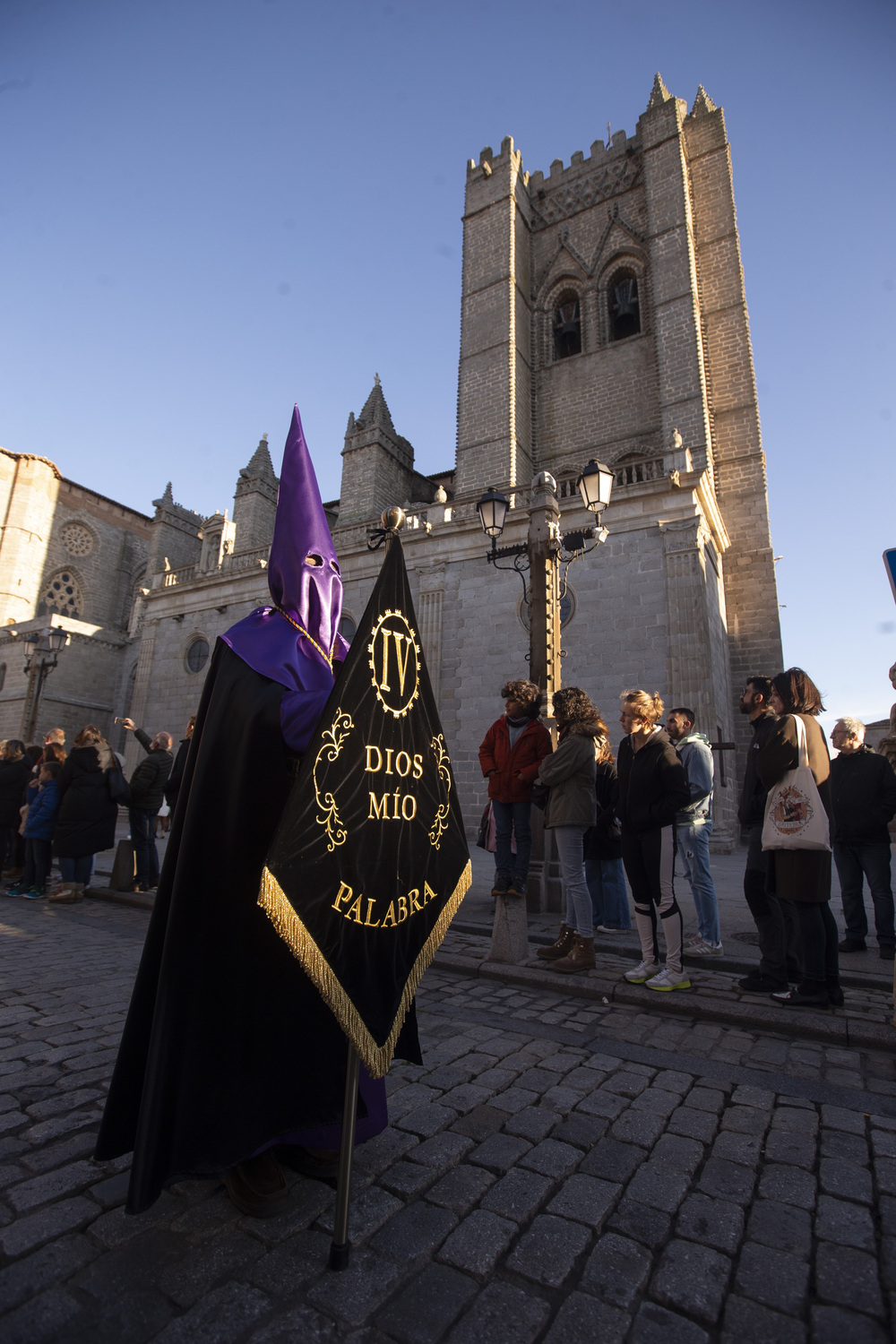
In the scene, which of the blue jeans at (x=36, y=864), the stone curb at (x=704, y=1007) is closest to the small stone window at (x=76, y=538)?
the blue jeans at (x=36, y=864)

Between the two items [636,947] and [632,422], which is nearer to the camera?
[636,947]

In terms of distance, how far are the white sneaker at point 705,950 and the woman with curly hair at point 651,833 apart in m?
0.67

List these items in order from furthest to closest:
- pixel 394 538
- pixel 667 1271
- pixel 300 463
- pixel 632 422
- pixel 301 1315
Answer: pixel 632 422, pixel 300 463, pixel 394 538, pixel 667 1271, pixel 301 1315

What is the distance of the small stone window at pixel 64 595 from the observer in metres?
32.6

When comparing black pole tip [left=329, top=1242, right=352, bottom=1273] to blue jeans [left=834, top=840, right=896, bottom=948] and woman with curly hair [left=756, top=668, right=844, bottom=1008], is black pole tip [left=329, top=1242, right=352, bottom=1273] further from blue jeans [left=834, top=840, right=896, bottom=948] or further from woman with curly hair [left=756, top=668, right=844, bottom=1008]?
blue jeans [left=834, top=840, right=896, bottom=948]

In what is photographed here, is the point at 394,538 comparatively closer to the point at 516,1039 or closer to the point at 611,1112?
the point at 611,1112

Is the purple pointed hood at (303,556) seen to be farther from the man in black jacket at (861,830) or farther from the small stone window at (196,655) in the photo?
the small stone window at (196,655)

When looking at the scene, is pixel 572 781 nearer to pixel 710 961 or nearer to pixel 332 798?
pixel 710 961

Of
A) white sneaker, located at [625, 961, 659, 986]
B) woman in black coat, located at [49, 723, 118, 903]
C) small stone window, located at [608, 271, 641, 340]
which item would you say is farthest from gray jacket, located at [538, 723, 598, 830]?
small stone window, located at [608, 271, 641, 340]

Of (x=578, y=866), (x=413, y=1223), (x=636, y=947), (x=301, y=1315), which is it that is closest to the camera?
(x=301, y=1315)

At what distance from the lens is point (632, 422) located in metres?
21.0

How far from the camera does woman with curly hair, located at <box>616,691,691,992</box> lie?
404 cm

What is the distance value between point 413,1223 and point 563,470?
2204cm

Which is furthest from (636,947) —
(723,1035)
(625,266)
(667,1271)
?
(625,266)
